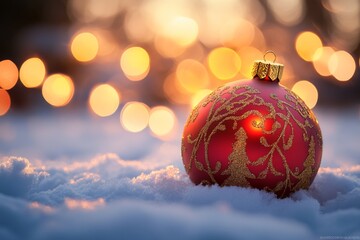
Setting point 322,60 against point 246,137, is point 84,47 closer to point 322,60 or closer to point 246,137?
point 322,60

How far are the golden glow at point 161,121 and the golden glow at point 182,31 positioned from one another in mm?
2204

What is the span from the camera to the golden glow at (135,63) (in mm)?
12461

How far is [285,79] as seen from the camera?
12961mm

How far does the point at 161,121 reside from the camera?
10273 mm

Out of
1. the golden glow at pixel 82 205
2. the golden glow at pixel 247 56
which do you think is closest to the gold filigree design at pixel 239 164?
the golden glow at pixel 82 205

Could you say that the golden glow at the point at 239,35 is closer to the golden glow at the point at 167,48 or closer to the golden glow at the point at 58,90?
the golden glow at the point at 167,48

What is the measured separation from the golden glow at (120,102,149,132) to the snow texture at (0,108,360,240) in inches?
194

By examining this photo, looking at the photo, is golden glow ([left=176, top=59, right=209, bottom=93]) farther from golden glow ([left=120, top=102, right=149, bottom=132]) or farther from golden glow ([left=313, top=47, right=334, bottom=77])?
golden glow ([left=313, top=47, right=334, bottom=77])

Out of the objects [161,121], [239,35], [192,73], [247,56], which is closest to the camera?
[161,121]

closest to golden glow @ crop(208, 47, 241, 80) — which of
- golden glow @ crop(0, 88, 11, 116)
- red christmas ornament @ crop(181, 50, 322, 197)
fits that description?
golden glow @ crop(0, 88, 11, 116)

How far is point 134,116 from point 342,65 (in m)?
5.26

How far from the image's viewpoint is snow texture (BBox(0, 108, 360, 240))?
3.03 meters

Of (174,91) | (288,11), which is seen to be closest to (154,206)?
(174,91)

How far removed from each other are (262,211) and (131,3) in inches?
511
